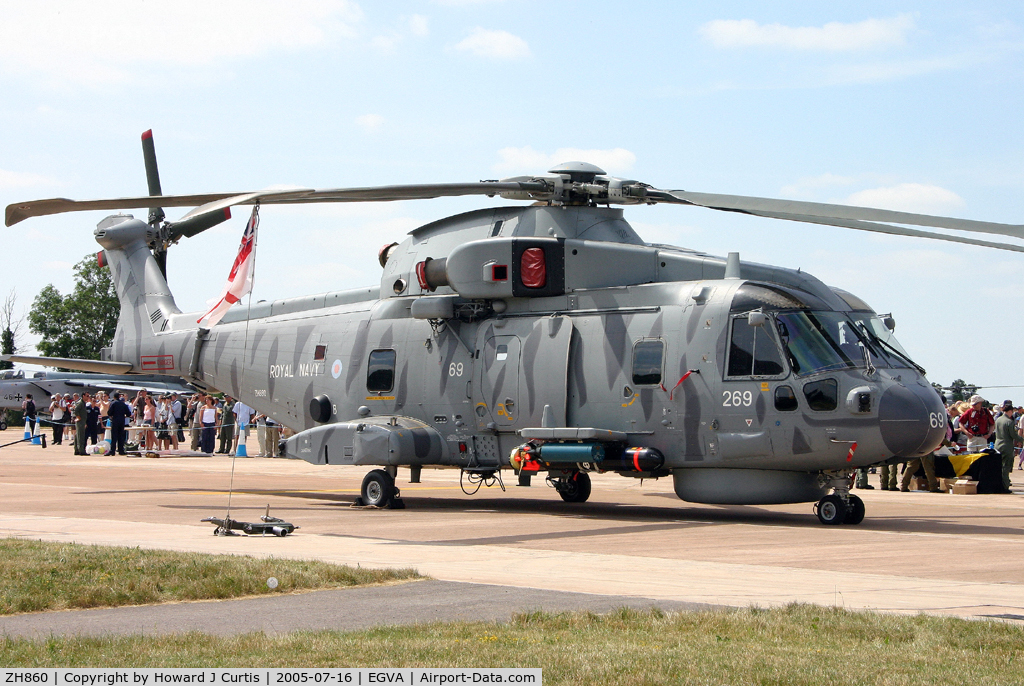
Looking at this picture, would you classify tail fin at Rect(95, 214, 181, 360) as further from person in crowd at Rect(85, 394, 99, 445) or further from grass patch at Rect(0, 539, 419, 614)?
person in crowd at Rect(85, 394, 99, 445)

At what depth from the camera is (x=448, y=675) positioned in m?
5.21

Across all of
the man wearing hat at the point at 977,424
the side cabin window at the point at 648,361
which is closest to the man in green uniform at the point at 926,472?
the man wearing hat at the point at 977,424

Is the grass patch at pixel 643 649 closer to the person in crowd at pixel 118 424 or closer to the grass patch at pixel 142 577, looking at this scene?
the grass patch at pixel 142 577

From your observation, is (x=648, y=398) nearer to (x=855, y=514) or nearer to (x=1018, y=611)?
(x=855, y=514)

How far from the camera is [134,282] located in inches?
898

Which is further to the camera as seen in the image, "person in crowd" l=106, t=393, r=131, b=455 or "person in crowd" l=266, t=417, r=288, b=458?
"person in crowd" l=106, t=393, r=131, b=455

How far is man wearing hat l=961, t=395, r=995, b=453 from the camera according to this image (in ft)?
70.8

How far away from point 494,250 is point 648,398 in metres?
3.21

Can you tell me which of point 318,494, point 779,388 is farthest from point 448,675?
point 318,494

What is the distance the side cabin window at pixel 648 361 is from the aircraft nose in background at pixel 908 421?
2.97 meters

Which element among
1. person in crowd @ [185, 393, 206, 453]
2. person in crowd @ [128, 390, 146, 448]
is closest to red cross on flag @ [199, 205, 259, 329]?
person in crowd @ [185, 393, 206, 453]

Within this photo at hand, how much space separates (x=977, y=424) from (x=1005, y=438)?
1.91 ft

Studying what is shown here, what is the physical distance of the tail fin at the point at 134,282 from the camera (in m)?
22.3

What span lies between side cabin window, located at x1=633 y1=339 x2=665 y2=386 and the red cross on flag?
5282 millimetres
